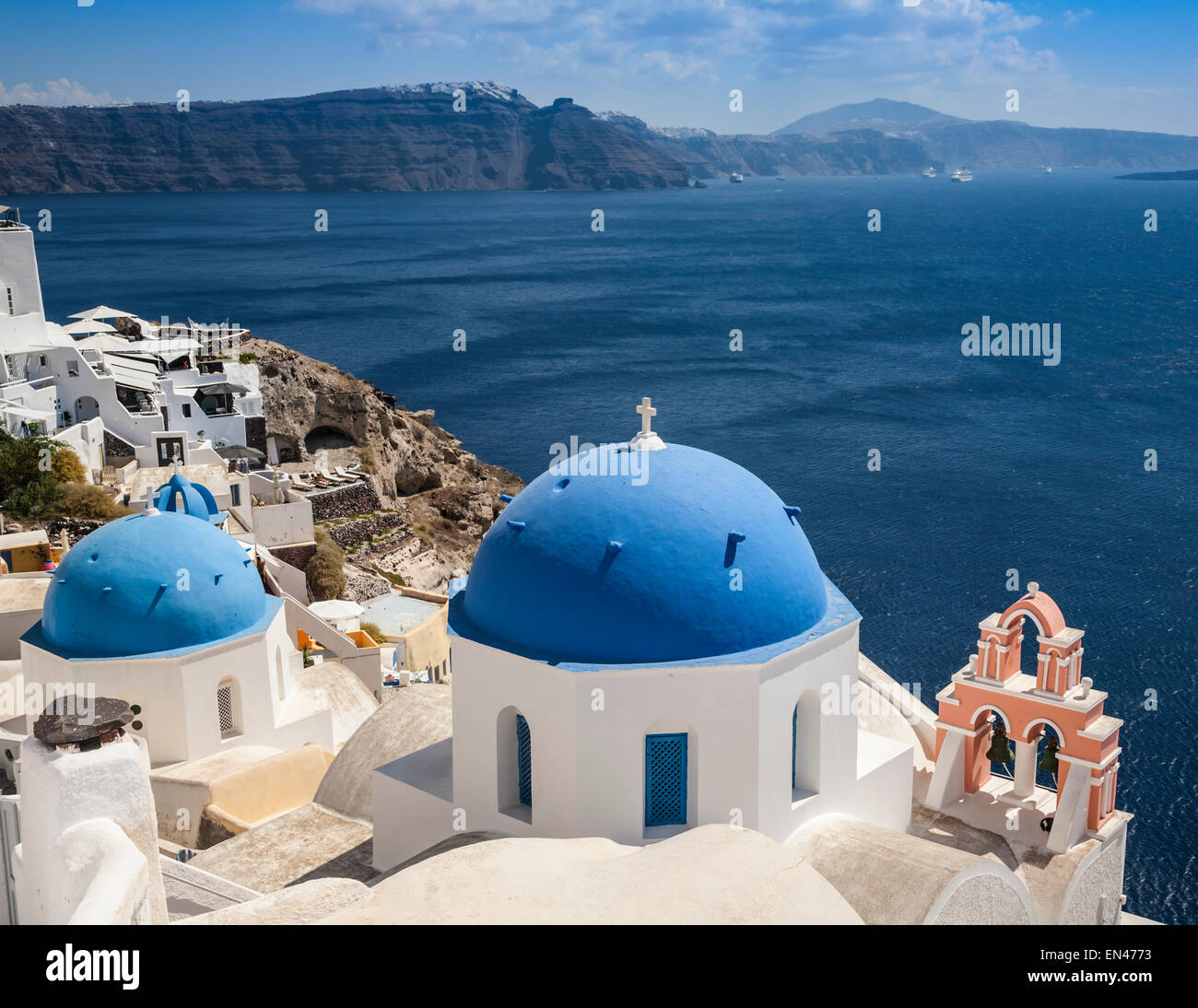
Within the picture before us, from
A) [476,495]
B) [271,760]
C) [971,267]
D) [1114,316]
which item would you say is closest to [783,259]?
[971,267]

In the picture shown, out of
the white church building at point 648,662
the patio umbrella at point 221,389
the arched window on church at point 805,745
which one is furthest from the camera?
the patio umbrella at point 221,389

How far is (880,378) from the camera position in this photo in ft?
274

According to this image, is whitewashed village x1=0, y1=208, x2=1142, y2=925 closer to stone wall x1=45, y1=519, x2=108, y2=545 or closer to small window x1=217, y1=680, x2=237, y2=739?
small window x1=217, y1=680, x2=237, y2=739

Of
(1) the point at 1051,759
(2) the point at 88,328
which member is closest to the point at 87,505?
(2) the point at 88,328

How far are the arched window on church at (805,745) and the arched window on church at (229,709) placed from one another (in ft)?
33.5

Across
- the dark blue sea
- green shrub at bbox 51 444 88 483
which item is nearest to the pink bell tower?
the dark blue sea

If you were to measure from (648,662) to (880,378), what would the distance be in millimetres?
72996

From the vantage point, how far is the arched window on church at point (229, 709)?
2072cm

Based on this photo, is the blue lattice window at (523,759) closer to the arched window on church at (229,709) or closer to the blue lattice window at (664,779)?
the blue lattice window at (664,779)

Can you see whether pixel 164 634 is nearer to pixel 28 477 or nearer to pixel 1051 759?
pixel 1051 759

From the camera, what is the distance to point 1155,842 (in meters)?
33.0

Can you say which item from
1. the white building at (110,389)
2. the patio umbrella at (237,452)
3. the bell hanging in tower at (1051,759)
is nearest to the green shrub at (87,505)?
the white building at (110,389)
